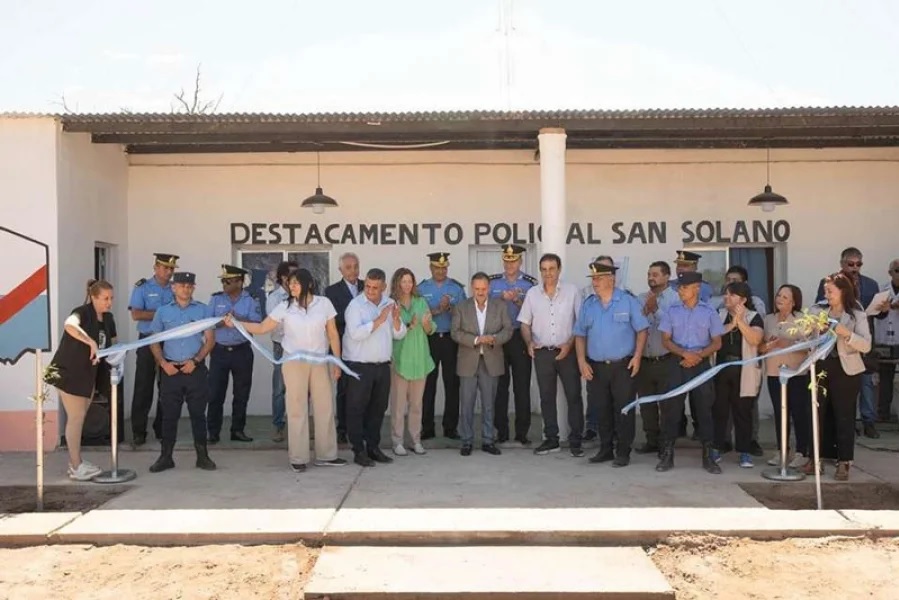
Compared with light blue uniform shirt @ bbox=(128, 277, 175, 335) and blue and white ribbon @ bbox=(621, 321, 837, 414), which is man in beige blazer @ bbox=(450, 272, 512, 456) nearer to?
blue and white ribbon @ bbox=(621, 321, 837, 414)

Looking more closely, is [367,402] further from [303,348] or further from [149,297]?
[149,297]

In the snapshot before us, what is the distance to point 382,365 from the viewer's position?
7.48 metres

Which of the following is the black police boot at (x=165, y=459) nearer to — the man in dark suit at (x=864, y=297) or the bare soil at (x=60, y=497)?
the bare soil at (x=60, y=497)

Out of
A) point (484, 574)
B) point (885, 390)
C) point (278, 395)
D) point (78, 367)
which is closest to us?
point (484, 574)

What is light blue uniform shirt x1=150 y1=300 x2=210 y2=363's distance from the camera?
727cm

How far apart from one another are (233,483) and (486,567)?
2778 mm

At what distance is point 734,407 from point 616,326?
132 cm

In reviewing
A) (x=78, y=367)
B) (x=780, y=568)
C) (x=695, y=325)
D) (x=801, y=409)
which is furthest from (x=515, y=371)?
(x=78, y=367)

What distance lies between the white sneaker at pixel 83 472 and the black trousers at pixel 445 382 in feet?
10.2

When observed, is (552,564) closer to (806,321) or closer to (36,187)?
(806,321)

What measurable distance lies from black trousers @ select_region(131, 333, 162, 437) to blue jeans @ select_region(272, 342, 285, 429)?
1.20 m

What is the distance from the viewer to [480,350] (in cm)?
785

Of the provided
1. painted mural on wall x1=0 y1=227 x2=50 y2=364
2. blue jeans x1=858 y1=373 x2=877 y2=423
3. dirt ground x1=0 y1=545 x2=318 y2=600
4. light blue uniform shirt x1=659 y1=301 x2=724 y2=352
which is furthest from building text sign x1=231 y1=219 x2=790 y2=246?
dirt ground x1=0 y1=545 x2=318 y2=600

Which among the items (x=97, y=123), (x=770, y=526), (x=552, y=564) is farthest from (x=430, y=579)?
(x=97, y=123)
